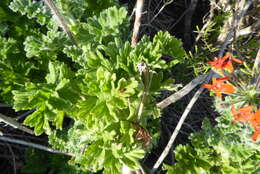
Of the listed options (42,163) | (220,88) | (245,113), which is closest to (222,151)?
(245,113)

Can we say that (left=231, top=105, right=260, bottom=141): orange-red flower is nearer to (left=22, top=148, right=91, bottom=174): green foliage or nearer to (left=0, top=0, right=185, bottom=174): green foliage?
(left=0, top=0, right=185, bottom=174): green foliage

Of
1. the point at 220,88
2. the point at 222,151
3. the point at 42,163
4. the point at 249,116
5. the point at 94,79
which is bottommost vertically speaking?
the point at 42,163

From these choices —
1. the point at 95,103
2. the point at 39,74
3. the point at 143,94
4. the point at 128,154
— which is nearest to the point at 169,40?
the point at 143,94

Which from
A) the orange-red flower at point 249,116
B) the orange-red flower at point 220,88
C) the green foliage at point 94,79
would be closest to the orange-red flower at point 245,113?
the orange-red flower at point 249,116

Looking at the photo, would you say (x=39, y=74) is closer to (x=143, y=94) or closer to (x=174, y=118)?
(x=143, y=94)

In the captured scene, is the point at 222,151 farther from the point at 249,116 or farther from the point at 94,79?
the point at 94,79

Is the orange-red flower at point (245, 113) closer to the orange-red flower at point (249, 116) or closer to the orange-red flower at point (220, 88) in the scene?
the orange-red flower at point (249, 116)

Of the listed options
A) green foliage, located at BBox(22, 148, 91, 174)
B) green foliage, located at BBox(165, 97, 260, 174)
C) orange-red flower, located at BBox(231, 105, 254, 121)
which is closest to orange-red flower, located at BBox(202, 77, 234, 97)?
orange-red flower, located at BBox(231, 105, 254, 121)

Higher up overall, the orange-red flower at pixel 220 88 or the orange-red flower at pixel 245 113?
the orange-red flower at pixel 220 88
